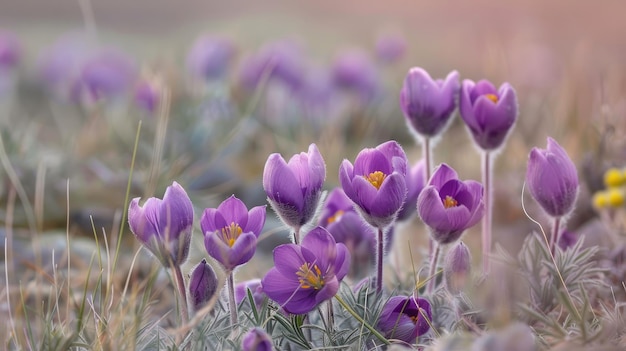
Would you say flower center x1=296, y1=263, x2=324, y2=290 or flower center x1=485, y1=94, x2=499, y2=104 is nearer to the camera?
flower center x1=296, y1=263, x2=324, y2=290

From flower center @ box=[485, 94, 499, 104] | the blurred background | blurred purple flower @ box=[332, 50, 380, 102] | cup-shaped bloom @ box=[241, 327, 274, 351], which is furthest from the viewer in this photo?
blurred purple flower @ box=[332, 50, 380, 102]

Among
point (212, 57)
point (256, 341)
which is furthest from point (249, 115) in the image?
point (256, 341)

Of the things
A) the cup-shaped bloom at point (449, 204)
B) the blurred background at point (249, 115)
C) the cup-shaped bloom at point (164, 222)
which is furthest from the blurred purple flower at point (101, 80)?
the cup-shaped bloom at point (449, 204)

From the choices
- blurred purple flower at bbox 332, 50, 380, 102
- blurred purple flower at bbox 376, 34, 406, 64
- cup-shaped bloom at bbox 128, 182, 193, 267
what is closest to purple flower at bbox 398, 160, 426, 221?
cup-shaped bloom at bbox 128, 182, 193, 267

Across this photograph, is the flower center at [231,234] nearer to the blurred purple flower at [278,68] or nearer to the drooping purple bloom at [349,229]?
the drooping purple bloom at [349,229]

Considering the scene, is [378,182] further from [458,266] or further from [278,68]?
[278,68]

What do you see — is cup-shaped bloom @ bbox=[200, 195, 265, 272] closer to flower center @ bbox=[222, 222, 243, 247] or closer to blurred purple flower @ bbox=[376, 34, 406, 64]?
flower center @ bbox=[222, 222, 243, 247]
